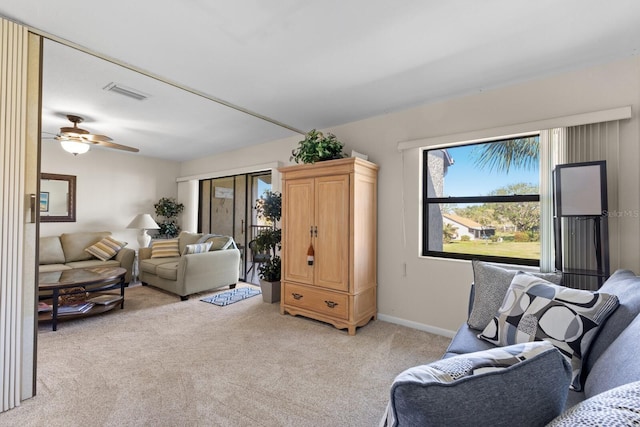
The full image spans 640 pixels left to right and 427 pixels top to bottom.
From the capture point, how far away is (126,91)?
271 cm

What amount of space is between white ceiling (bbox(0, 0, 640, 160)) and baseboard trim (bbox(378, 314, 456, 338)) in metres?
2.31

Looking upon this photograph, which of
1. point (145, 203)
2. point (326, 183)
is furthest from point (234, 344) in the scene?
point (145, 203)

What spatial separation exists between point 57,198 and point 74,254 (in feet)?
3.27

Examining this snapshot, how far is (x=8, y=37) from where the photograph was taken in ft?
5.57

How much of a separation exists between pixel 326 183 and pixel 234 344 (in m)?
1.80

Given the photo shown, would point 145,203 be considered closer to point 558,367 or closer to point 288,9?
point 288,9

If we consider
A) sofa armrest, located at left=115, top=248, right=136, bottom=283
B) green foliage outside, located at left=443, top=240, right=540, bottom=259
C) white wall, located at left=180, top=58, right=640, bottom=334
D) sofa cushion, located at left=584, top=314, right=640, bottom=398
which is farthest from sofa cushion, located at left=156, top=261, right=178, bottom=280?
sofa cushion, located at left=584, top=314, right=640, bottom=398

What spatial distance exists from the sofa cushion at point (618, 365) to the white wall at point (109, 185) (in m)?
6.37

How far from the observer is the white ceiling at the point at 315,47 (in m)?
1.63

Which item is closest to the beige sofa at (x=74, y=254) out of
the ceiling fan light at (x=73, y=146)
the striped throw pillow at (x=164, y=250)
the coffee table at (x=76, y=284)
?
the striped throw pillow at (x=164, y=250)

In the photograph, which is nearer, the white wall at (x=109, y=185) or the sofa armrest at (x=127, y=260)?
the sofa armrest at (x=127, y=260)

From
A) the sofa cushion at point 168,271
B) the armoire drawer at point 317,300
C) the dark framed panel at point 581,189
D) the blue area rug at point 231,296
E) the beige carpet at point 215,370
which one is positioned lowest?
the beige carpet at point 215,370

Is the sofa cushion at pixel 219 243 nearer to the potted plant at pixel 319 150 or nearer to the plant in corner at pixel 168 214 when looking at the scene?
the plant in corner at pixel 168 214

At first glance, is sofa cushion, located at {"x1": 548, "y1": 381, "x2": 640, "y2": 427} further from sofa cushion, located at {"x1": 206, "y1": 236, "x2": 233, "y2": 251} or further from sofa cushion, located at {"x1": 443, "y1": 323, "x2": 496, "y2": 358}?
sofa cushion, located at {"x1": 206, "y1": 236, "x2": 233, "y2": 251}
